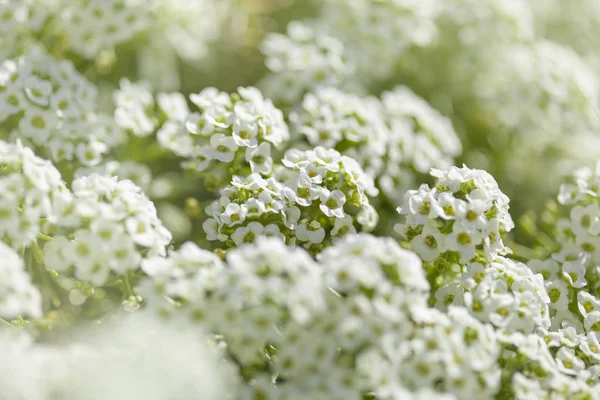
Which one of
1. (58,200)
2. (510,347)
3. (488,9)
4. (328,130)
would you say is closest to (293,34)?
(328,130)

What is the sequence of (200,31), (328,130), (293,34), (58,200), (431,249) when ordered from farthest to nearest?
1. (200,31)
2. (293,34)
3. (328,130)
4. (431,249)
5. (58,200)

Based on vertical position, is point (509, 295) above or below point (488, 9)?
below

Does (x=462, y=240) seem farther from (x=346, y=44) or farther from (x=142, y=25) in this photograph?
(x=142, y=25)

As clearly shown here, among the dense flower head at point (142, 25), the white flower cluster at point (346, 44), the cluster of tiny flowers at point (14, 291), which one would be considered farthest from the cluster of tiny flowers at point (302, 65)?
the cluster of tiny flowers at point (14, 291)

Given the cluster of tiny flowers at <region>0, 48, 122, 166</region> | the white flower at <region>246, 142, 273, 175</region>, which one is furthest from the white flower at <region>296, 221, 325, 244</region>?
the cluster of tiny flowers at <region>0, 48, 122, 166</region>

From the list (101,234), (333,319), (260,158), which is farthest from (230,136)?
(333,319)

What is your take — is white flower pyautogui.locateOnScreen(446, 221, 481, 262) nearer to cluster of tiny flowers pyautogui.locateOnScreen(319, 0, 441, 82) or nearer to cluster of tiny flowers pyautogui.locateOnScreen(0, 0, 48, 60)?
cluster of tiny flowers pyautogui.locateOnScreen(319, 0, 441, 82)

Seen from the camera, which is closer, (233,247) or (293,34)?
(233,247)

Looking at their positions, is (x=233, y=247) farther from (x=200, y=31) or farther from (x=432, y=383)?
(x=200, y=31)
